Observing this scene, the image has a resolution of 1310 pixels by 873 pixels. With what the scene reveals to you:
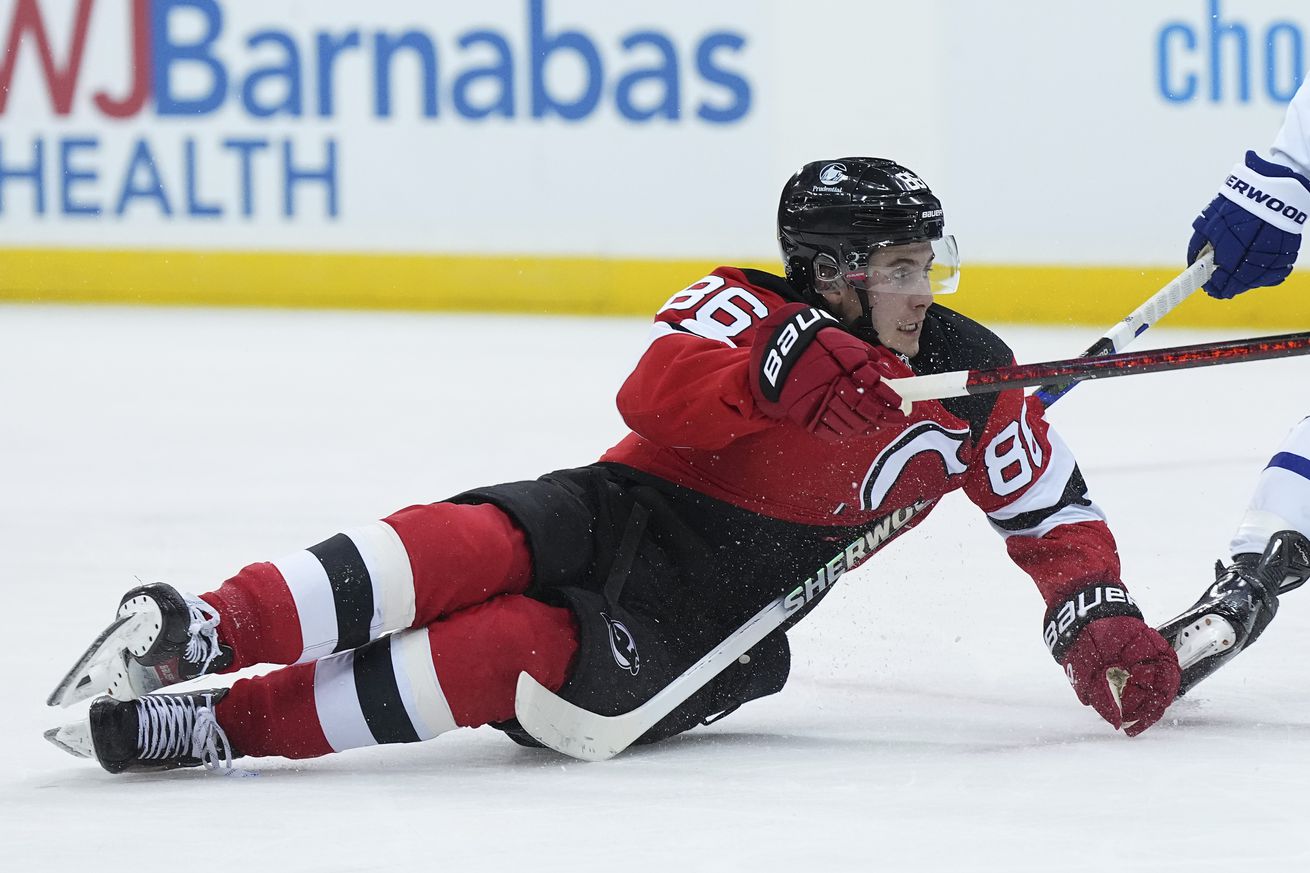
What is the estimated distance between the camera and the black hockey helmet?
2324 millimetres

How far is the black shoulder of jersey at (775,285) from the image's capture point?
2400mm

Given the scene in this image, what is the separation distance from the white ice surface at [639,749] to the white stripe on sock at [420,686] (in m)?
0.07

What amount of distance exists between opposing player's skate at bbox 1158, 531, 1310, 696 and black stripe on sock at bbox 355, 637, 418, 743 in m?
0.98

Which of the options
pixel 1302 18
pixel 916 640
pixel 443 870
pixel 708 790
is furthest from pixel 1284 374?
pixel 443 870

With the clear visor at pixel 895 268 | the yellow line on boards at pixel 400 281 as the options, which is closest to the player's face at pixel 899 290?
the clear visor at pixel 895 268

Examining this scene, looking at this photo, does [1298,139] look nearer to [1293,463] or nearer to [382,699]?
[1293,463]

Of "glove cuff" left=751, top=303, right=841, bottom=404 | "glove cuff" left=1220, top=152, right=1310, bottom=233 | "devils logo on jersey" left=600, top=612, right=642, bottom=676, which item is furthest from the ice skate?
"glove cuff" left=1220, top=152, right=1310, bottom=233

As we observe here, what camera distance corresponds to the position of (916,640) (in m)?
3.00

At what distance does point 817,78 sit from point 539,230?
1093 millimetres

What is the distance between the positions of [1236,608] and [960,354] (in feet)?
1.70

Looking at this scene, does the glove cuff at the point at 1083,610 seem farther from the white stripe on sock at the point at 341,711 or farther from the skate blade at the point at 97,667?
the skate blade at the point at 97,667

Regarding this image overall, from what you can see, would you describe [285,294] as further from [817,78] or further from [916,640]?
[916,640]

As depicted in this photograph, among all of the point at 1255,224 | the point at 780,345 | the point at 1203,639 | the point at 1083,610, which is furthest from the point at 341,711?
the point at 1255,224

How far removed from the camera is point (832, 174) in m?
2.40
